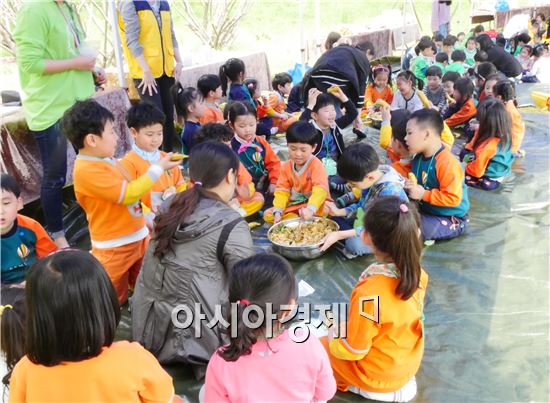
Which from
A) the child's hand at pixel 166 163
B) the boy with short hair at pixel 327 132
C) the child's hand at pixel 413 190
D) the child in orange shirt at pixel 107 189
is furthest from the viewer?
the boy with short hair at pixel 327 132

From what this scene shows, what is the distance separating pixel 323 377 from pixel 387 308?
1.22 feet

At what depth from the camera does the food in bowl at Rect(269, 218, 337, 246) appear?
3.08 metres

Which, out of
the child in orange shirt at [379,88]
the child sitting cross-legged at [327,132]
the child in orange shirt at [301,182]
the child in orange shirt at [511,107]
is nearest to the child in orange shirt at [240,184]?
the child in orange shirt at [301,182]

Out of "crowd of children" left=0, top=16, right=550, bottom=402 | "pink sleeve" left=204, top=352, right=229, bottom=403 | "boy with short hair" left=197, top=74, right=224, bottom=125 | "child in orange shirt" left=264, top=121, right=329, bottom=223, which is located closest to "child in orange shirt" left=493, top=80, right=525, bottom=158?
"crowd of children" left=0, top=16, right=550, bottom=402

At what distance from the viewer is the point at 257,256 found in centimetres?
155

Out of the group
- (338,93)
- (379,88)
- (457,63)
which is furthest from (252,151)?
(457,63)

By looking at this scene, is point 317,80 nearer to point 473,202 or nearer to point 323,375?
point 473,202

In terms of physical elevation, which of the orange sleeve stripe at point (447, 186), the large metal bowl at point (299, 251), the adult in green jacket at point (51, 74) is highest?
the adult in green jacket at point (51, 74)

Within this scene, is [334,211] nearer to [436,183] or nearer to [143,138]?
[436,183]

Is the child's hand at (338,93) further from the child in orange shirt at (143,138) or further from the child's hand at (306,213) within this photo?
the child in orange shirt at (143,138)

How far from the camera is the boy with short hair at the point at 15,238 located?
249 cm

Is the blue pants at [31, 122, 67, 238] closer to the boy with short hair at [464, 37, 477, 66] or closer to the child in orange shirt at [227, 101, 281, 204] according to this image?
the child in orange shirt at [227, 101, 281, 204]

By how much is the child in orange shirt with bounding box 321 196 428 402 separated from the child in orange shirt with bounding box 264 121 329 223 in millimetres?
1425

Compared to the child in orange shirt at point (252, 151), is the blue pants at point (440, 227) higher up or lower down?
lower down
